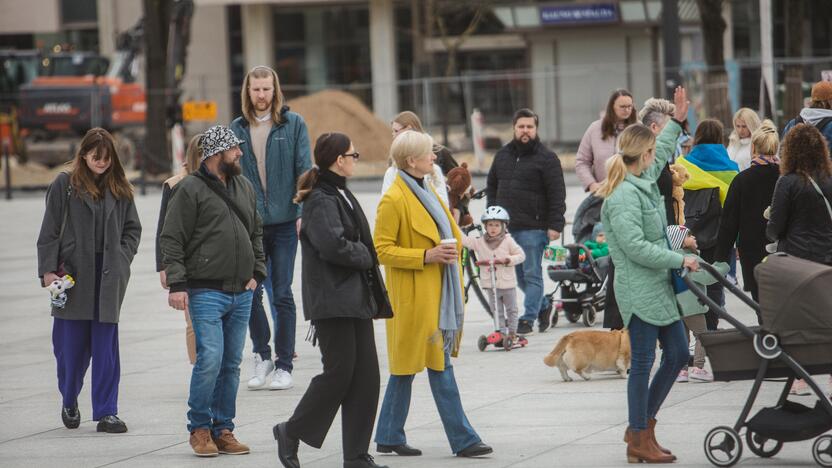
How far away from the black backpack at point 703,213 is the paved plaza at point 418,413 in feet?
3.93

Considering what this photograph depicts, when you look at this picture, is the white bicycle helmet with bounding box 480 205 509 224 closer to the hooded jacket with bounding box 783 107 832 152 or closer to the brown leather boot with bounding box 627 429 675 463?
the hooded jacket with bounding box 783 107 832 152

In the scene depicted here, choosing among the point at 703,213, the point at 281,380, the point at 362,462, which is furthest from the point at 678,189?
the point at 362,462

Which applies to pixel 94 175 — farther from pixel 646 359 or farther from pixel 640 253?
pixel 646 359

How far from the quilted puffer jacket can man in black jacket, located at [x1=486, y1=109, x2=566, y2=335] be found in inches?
168

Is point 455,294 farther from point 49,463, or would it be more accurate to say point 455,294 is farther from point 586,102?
point 586,102

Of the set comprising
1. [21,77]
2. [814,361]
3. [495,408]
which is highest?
[21,77]

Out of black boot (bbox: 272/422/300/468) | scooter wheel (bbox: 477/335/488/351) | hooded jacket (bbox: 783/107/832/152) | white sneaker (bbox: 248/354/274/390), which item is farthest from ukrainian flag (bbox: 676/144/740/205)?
black boot (bbox: 272/422/300/468)

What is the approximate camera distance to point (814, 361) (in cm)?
686

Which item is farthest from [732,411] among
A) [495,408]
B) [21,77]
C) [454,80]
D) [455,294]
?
[21,77]

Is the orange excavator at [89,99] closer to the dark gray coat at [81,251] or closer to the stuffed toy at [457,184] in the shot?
the stuffed toy at [457,184]

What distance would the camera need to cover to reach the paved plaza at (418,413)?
7578 mm

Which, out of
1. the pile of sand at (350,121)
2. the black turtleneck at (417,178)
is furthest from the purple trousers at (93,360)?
the pile of sand at (350,121)

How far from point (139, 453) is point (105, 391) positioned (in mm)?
816

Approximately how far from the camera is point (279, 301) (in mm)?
9805
